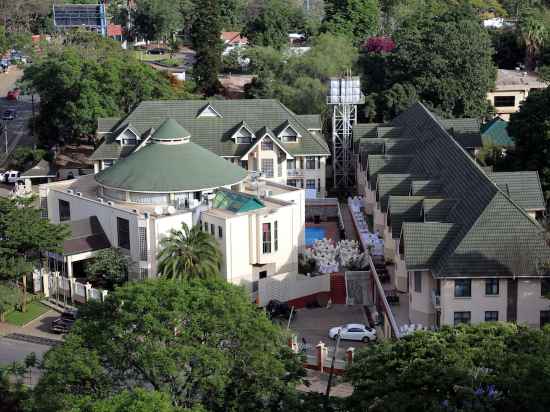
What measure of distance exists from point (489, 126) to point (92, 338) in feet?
184

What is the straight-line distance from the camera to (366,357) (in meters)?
35.3

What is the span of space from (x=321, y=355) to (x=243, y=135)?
28719 mm

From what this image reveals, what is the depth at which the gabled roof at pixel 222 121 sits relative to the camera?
7388 cm

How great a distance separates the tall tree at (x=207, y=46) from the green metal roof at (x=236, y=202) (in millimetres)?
50501

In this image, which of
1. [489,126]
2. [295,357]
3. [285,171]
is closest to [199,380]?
[295,357]

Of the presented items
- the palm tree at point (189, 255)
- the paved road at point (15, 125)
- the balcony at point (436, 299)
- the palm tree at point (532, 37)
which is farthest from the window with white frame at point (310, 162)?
the palm tree at point (532, 37)

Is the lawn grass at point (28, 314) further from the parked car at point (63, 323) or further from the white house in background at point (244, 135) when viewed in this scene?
the white house in background at point (244, 135)

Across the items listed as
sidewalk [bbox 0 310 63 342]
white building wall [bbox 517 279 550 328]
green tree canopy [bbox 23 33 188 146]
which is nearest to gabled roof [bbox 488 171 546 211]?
white building wall [bbox 517 279 550 328]

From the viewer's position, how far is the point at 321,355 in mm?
48219

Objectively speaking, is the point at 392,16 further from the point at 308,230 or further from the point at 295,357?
the point at 295,357

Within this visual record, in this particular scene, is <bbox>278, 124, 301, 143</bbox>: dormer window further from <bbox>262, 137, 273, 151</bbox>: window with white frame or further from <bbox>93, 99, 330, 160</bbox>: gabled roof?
<bbox>262, 137, 273, 151</bbox>: window with white frame

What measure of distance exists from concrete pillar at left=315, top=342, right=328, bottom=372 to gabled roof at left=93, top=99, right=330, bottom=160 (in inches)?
1082

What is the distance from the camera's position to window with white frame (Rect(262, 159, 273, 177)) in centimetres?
7338

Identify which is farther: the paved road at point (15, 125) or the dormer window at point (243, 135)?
the paved road at point (15, 125)
